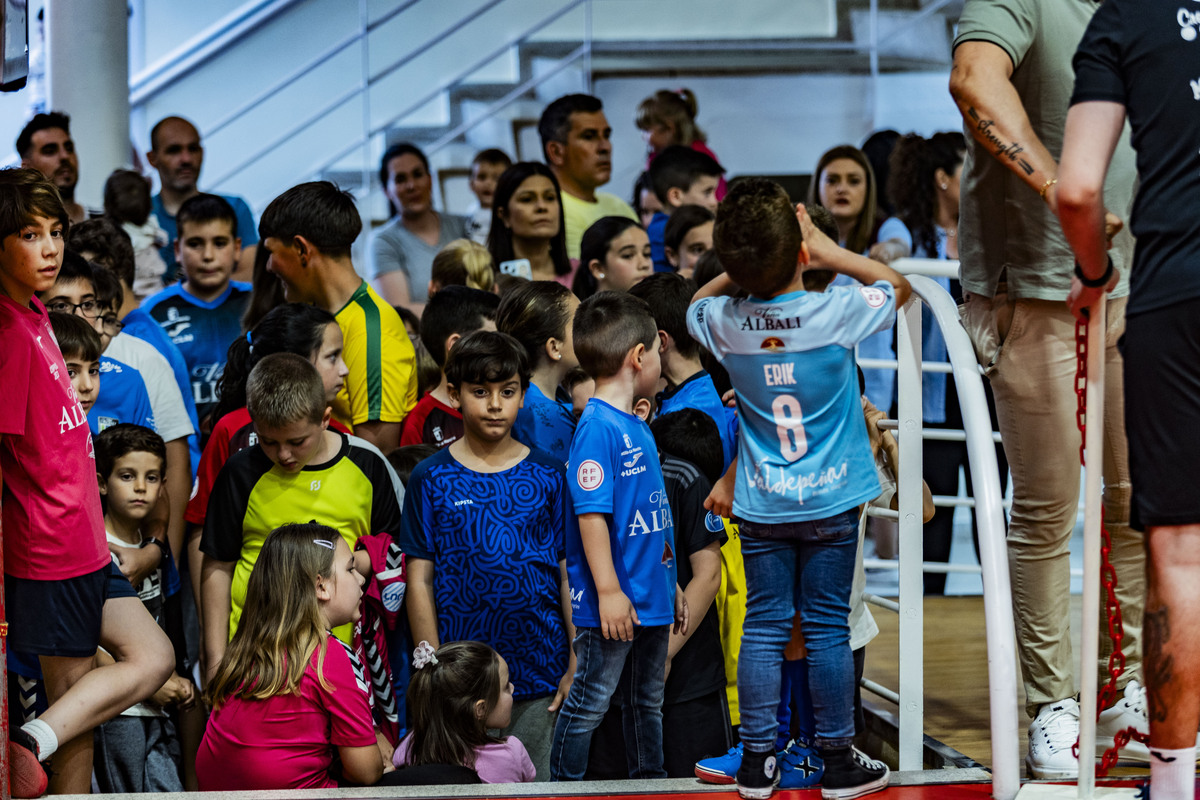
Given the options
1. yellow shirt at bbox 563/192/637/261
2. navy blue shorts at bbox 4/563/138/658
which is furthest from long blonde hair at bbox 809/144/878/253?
navy blue shorts at bbox 4/563/138/658

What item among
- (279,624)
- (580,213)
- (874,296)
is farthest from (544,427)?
(580,213)

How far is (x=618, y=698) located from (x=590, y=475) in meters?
0.54

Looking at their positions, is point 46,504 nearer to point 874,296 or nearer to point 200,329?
point 874,296

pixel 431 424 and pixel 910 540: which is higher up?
pixel 431 424

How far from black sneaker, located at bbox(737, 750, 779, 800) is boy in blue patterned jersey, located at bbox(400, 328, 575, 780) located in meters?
0.67

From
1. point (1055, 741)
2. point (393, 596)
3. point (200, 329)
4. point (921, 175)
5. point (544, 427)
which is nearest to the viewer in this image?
point (1055, 741)

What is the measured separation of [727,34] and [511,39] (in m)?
1.37

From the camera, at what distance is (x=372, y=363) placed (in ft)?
11.7

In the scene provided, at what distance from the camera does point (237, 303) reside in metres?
4.48

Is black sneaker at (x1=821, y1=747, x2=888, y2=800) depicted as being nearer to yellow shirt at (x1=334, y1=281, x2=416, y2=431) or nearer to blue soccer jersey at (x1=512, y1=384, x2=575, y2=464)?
blue soccer jersey at (x1=512, y1=384, x2=575, y2=464)

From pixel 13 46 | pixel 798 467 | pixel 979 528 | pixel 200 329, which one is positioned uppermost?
pixel 13 46

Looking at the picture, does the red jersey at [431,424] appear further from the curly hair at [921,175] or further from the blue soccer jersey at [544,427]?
the curly hair at [921,175]

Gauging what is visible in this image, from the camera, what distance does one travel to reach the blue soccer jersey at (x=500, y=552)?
3.06 metres

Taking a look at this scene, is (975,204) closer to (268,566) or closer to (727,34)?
(268,566)
